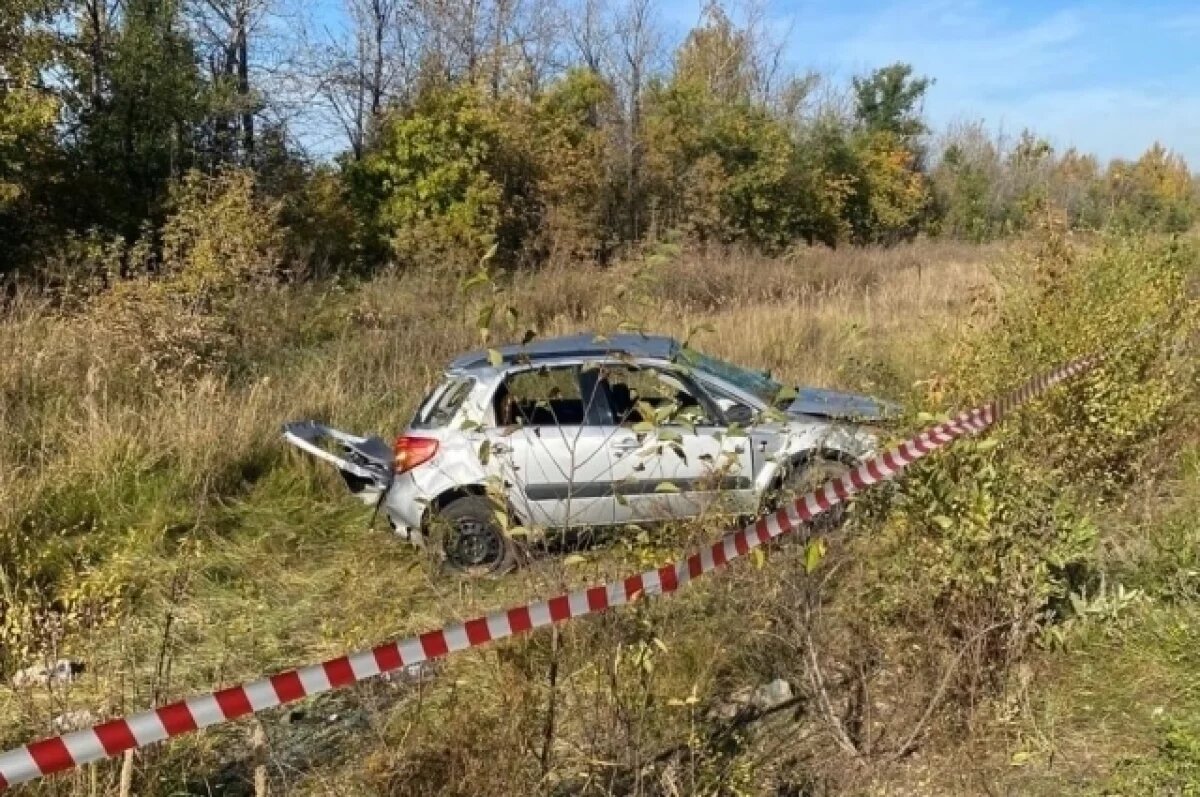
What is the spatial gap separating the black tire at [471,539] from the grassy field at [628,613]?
183 millimetres

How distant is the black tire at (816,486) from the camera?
14.8 ft

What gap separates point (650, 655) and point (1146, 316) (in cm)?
517

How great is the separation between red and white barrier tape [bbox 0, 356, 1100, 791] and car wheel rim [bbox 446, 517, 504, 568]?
248cm

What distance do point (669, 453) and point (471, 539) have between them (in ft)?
4.48

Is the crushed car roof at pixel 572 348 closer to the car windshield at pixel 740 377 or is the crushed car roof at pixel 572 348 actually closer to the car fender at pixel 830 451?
the car windshield at pixel 740 377

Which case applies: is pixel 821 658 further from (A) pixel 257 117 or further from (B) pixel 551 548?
(A) pixel 257 117

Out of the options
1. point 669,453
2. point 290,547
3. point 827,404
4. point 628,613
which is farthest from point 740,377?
point 628,613

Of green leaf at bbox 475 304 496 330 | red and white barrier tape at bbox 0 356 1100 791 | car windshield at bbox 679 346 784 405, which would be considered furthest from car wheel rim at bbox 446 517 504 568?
green leaf at bbox 475 304 496 330

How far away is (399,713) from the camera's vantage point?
4109 millimetres

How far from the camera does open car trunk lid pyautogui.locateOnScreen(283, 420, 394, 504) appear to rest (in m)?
7.18

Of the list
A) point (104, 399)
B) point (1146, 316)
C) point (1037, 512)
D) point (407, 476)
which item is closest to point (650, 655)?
point (1037, 512)

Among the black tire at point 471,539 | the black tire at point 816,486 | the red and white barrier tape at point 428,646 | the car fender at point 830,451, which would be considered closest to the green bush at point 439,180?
the black tire at point 471,539

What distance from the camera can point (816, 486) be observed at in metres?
4.59

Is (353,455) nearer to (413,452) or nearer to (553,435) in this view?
(413,452)
